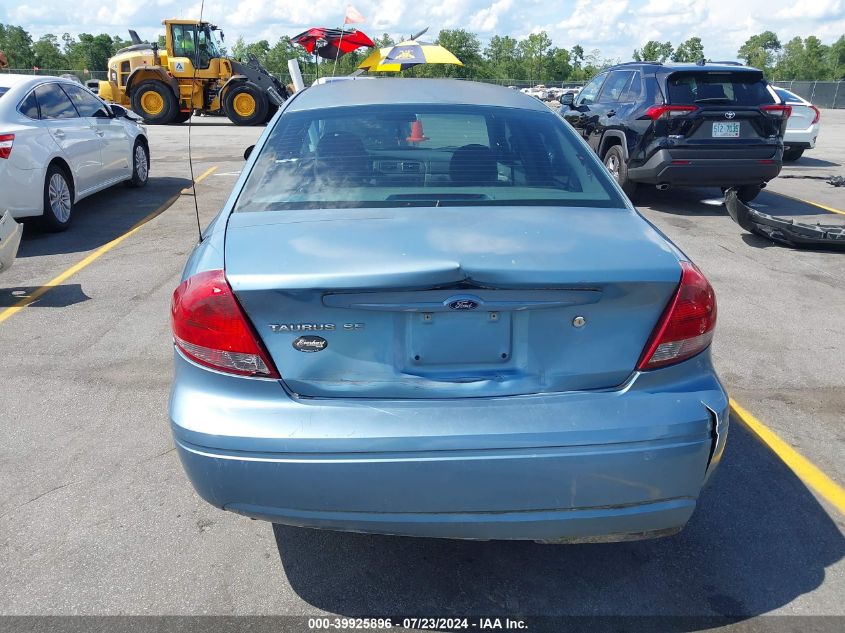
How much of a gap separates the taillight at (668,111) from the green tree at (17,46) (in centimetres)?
8514

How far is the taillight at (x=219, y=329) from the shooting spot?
231 cm

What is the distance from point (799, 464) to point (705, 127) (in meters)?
6.47

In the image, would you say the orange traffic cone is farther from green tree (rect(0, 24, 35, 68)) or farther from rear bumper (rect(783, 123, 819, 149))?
green tree (rect(0, 24, 35, 68))

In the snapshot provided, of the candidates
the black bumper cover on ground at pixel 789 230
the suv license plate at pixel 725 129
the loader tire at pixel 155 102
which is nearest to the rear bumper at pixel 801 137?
the suv license plate at pixel 725 129

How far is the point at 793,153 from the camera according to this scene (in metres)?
15.2

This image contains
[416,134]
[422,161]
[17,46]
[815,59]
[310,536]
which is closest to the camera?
[310,536]

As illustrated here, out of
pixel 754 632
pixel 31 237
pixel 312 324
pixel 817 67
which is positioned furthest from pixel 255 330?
pixel 817 67

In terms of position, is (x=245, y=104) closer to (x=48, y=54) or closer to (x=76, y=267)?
(x=76, y=267)

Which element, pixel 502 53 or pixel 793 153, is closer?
pixel 793 153

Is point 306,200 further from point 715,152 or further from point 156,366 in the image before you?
point 715,152

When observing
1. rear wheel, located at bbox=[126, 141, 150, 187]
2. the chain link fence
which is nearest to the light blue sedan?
rear wheel, located at bbox=[126, 141, 150, 187]

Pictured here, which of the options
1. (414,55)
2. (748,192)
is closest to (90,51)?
(414,55)

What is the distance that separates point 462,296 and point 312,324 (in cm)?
46

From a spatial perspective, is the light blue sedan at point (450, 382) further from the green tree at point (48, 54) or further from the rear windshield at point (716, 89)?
the green tree at point (48, 54)
